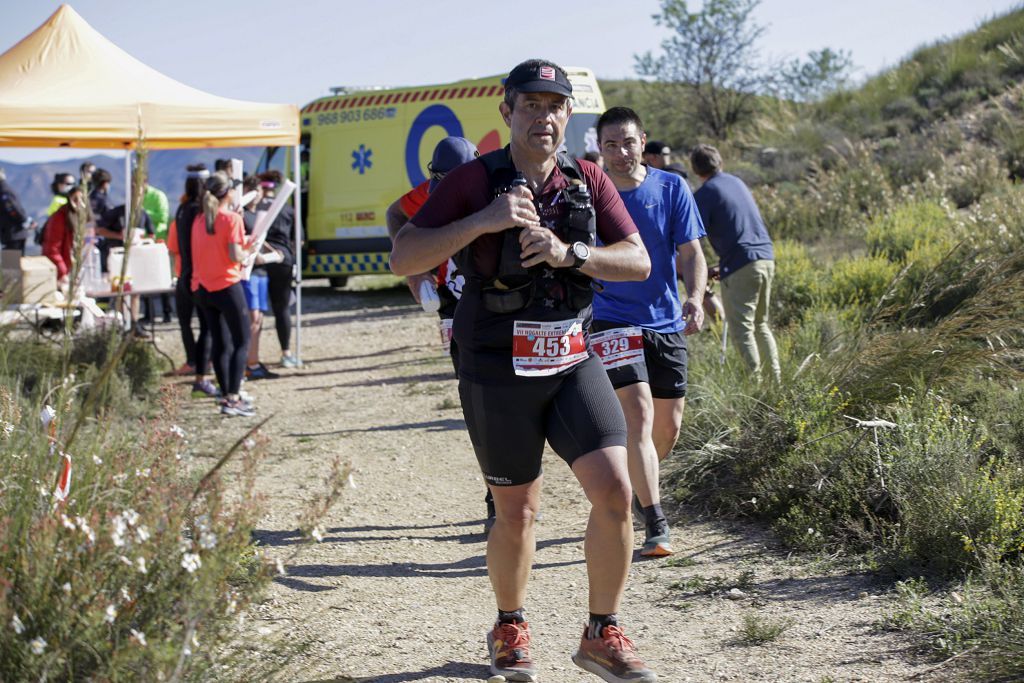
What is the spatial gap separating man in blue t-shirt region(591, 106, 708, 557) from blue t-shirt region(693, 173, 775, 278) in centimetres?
226

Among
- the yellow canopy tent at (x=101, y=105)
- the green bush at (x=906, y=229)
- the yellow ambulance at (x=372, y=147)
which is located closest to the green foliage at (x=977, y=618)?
the green bush at (x=906, y=229)

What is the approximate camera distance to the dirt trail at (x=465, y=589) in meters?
3.99

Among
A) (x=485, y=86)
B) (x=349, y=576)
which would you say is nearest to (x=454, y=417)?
(x=349, y=576)

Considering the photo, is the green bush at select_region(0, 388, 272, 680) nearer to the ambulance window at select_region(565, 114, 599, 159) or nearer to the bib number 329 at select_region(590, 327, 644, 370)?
the bib number 329 at select_region(590, 327, 644, 370)

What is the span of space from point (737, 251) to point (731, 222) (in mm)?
208

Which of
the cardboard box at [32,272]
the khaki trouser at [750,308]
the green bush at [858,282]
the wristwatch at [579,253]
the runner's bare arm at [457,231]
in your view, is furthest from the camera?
the cardboard box at [32,272]

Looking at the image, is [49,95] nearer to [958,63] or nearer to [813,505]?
[813,505]

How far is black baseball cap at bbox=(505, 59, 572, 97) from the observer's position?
3549 millimetres

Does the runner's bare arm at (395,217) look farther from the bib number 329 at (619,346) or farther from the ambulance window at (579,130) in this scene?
the ambulance window at (579,130)

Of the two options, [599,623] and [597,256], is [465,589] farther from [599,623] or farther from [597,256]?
[597,256]

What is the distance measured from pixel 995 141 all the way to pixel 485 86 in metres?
7.96

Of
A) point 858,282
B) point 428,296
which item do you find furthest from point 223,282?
point 858,282

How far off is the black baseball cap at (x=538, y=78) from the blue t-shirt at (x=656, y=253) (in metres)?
1.70

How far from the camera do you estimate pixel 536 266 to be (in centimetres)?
360
